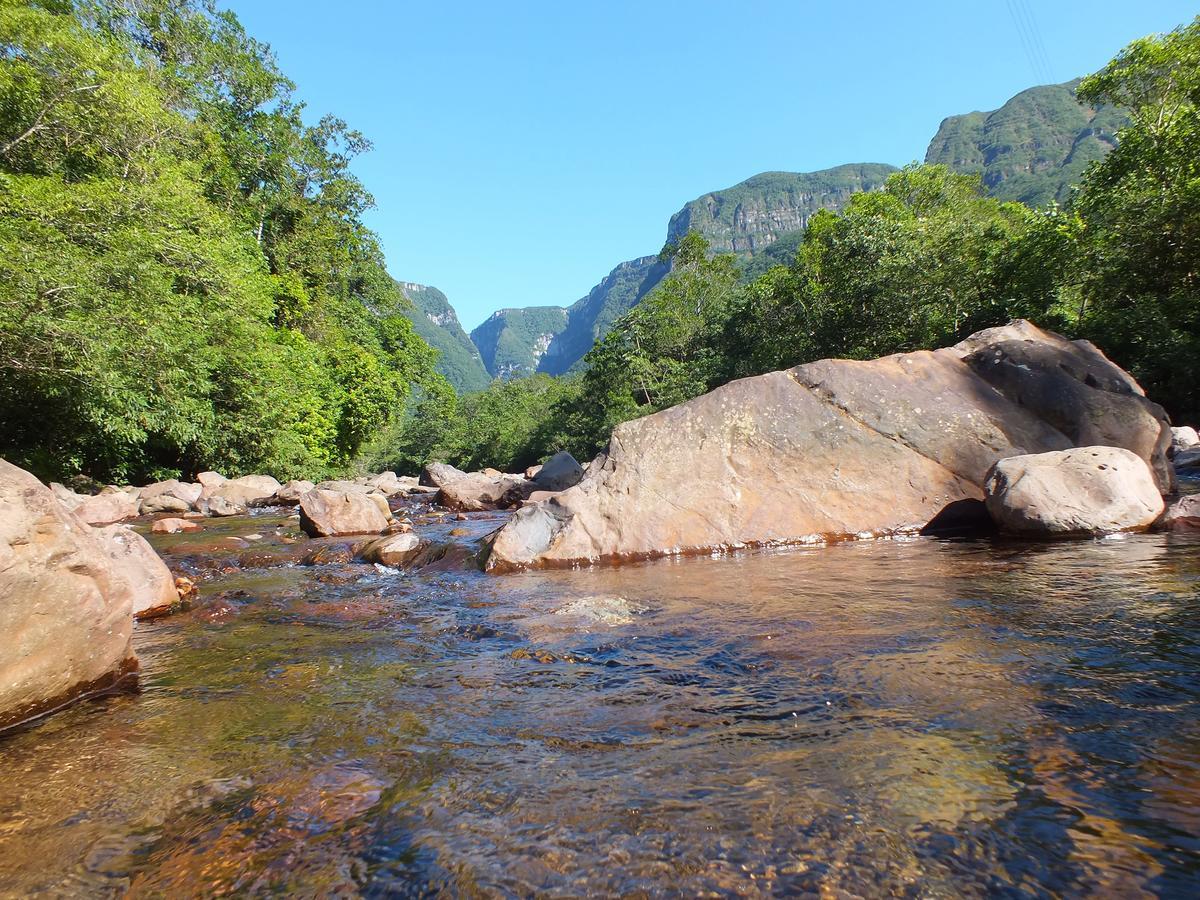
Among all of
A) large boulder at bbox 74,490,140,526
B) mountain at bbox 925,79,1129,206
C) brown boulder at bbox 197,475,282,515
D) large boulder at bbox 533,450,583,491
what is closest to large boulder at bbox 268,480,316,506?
brown boulder at bbox 197,475,282,515

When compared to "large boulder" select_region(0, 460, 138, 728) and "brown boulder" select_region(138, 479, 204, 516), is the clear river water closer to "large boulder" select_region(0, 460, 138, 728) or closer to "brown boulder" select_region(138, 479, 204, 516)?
"large boulder" select_region(0, 460, 138, 728)

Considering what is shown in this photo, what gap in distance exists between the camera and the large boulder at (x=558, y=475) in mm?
16422

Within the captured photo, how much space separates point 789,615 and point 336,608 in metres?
4.00

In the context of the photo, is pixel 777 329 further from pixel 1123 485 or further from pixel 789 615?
pixel 789 615

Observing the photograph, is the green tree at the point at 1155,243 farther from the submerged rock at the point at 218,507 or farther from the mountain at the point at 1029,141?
the mountain at the point at 1029,141

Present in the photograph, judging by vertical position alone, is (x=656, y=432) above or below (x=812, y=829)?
above

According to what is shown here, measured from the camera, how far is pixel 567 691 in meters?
3.39

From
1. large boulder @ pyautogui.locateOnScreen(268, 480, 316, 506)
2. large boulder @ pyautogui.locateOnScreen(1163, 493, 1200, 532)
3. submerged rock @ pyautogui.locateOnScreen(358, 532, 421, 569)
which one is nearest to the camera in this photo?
large boulder @ pyautogui.locateOnScreen(1163, 493, 1200, 532)

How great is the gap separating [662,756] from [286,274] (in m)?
31.5

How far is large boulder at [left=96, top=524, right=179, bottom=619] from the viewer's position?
5.68 metres

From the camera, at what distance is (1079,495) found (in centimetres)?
678

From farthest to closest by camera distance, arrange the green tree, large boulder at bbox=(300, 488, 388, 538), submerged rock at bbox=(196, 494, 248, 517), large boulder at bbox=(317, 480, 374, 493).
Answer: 1. the green tree
2. submerged rock at bbox=(196, 494, 248, 517)
3. large boulder at bbox=(317, 480, 374, 493)
4. large boulder at bbox=(300, 488, 388, 538)

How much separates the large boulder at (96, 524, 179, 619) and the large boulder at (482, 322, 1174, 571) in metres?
3.13

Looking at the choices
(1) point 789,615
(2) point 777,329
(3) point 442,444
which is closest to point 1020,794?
(1) point 789,615
